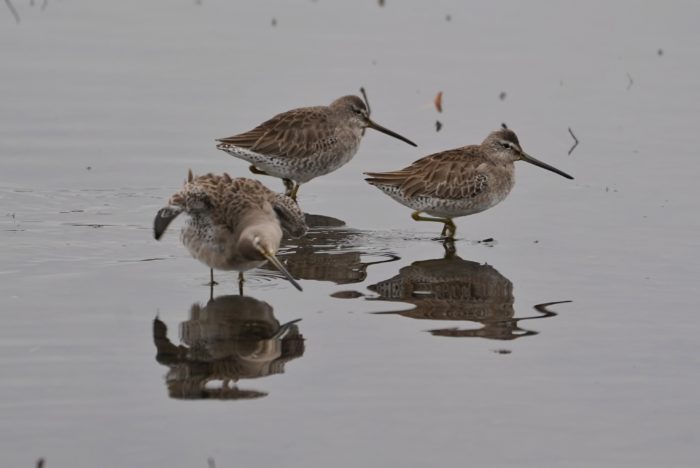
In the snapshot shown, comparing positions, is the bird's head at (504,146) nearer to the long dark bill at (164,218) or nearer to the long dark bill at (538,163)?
the long dark bill at (538,163)

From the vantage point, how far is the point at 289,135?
11.8m

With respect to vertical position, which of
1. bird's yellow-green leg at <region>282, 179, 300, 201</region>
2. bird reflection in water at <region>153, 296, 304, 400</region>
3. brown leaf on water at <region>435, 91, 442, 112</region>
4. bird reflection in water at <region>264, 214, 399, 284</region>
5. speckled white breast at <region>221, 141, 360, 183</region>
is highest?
brown leaf on water at <region>435, 91, 442, 112</region>

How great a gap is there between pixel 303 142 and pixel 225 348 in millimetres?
4288

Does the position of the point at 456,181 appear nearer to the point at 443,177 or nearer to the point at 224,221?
the point at 443,177

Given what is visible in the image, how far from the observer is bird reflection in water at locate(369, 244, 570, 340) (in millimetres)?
8180

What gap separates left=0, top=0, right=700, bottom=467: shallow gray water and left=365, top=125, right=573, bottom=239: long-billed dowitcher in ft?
0.83

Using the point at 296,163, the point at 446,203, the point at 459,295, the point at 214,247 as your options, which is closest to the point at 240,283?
the point at 214,247

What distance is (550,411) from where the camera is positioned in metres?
6.84

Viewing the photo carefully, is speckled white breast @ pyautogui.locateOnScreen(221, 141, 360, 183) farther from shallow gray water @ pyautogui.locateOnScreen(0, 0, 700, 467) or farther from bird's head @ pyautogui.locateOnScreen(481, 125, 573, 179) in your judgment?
bird's head @ pyautogui.locateOnScreen(481, 125, 573, 179)

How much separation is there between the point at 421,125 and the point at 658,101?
8.84 feet

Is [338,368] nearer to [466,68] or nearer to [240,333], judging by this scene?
[240,333]

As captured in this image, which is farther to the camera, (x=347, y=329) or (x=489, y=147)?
(x=489, y=147)

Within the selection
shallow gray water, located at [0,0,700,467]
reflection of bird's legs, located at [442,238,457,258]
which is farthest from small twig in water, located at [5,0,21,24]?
reflection of bird's legs, located at [442,238,457,258]

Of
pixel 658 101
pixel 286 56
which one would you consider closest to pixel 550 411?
pixel 658 101
